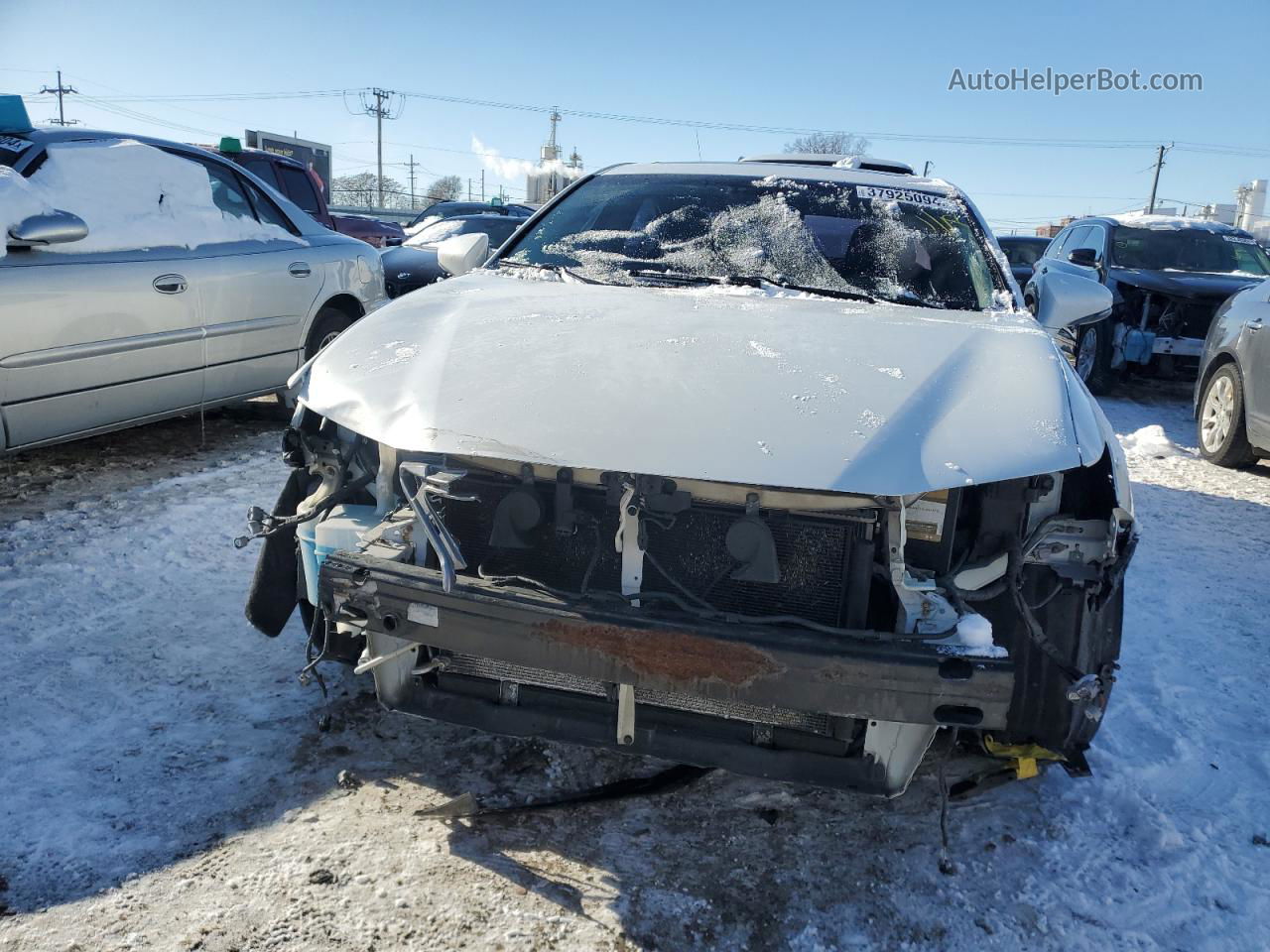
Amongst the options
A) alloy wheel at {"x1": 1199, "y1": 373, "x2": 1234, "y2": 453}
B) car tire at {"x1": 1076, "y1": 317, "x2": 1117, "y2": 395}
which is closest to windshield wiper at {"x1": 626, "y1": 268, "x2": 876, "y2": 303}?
alloy wheel at {"x1": 1199, "y1": 373, "x2": 1234, "y2": 453}

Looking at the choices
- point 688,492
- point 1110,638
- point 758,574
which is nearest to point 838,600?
point 758,574

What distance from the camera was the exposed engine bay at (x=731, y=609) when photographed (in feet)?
6.04

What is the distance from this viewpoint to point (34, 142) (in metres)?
4.18

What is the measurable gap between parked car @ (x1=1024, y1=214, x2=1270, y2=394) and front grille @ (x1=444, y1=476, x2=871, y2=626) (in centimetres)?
693

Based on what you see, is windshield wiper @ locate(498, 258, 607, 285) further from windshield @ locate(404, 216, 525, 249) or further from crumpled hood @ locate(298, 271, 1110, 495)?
windshield @ locate(404, 216, 525, 249)

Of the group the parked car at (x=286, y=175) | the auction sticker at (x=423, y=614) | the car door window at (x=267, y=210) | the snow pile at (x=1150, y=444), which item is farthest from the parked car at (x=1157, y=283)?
the auction sticker at (x=423, y=614)

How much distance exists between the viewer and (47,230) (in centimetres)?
374

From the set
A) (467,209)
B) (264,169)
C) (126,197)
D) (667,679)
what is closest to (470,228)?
(264,169)

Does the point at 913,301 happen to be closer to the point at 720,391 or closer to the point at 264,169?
the point at 720,391

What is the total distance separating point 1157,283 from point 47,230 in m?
8.81

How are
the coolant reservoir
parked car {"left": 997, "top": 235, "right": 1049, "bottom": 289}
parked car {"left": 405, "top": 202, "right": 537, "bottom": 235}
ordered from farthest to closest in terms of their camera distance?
parked car {"left": 405, "top": 202, "right": 537, "bottom": 235}, parked car {"left": 997, "top": 235, "right": 1049, "bottom": 289}, the coolant reservoir

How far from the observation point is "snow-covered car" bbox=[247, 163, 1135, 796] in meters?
1.85

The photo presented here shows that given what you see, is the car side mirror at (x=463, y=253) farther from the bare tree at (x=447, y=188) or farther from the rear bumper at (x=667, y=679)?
the bare tree at (x=447, y=188)

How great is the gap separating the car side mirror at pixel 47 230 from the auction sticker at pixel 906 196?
325cm
